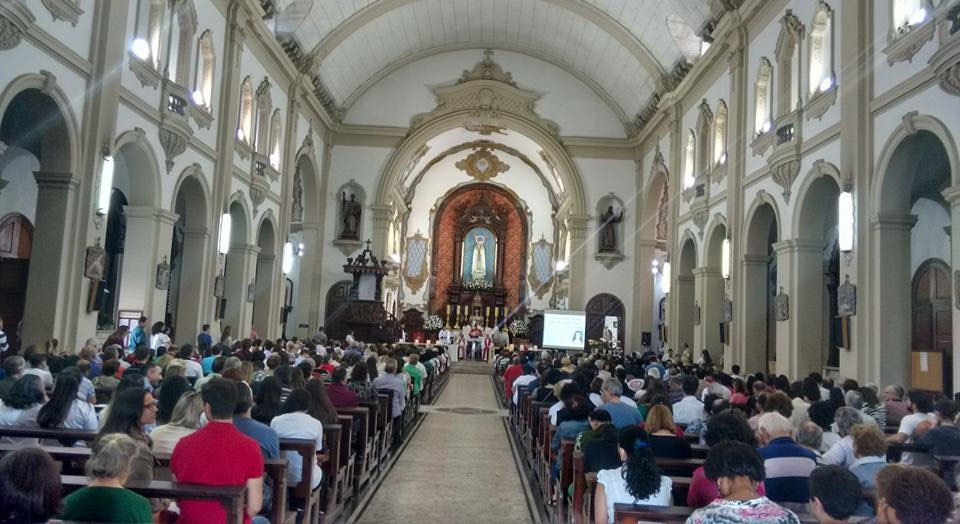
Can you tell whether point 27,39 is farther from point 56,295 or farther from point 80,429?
point 80,429

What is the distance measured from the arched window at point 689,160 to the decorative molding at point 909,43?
29.2 ft

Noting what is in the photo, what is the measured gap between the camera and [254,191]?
1792cm

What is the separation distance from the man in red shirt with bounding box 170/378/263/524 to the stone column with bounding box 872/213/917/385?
29.0 feet

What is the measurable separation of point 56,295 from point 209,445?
779 cm

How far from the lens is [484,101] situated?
26.0m

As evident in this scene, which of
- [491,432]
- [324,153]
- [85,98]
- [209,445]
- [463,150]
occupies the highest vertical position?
[463,150]

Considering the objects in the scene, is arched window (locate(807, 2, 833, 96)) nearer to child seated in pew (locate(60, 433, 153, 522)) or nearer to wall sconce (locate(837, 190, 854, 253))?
wall sconce (locate(837, 190, 854, 253))

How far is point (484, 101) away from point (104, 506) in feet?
78.6

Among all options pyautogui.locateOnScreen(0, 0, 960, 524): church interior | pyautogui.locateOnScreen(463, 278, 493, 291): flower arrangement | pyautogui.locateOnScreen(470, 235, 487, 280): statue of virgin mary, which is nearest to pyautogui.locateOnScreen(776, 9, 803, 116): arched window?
pyautogui.locateOnScreen(0, 0, 960, 524): church interior

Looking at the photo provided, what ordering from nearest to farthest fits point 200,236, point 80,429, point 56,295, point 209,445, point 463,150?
point 209,445, point 80,429, point 56,295, point 200,236, point 463,150

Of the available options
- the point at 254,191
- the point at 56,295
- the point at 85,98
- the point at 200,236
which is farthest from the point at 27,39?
the point at 254,191

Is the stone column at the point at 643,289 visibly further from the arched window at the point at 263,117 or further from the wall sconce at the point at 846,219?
the wall sconce at the point at 846,219

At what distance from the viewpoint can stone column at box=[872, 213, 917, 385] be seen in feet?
33.0

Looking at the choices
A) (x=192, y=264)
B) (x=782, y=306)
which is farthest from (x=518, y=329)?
(x=782, y=306)
